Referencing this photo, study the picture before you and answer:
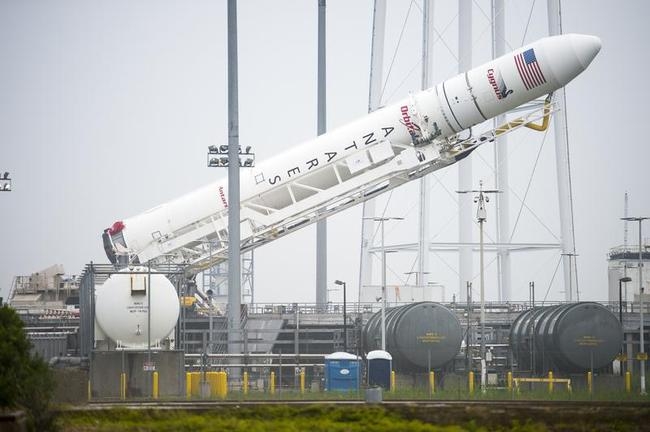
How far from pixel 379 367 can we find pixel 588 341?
8.23 metres

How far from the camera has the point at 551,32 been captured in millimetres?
64312

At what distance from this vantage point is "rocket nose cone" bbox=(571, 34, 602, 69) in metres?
46.7

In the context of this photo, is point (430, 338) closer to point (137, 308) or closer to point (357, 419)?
point (137, 308)

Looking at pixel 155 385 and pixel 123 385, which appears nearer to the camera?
pixel 123 385

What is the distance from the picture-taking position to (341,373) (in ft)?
148

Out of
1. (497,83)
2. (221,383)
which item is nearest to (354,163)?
(497,83)

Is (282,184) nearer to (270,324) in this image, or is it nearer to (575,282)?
(270,324)

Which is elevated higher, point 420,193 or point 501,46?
point 501,46

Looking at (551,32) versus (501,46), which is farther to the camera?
(501,46)

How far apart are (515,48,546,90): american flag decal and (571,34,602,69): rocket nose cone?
1.36 meters

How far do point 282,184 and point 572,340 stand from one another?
11.4 meters

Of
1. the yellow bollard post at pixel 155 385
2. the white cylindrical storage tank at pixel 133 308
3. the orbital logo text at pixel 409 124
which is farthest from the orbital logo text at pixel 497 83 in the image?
the yellow bollard post at pixel 155 385

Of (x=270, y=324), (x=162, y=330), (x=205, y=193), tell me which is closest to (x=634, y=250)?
(x=270, y=324)

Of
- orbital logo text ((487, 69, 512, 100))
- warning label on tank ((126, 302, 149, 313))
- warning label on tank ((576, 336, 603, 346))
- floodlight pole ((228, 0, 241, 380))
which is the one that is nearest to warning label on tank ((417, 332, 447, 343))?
warning label on tank ((576, 336, 603, 346))
